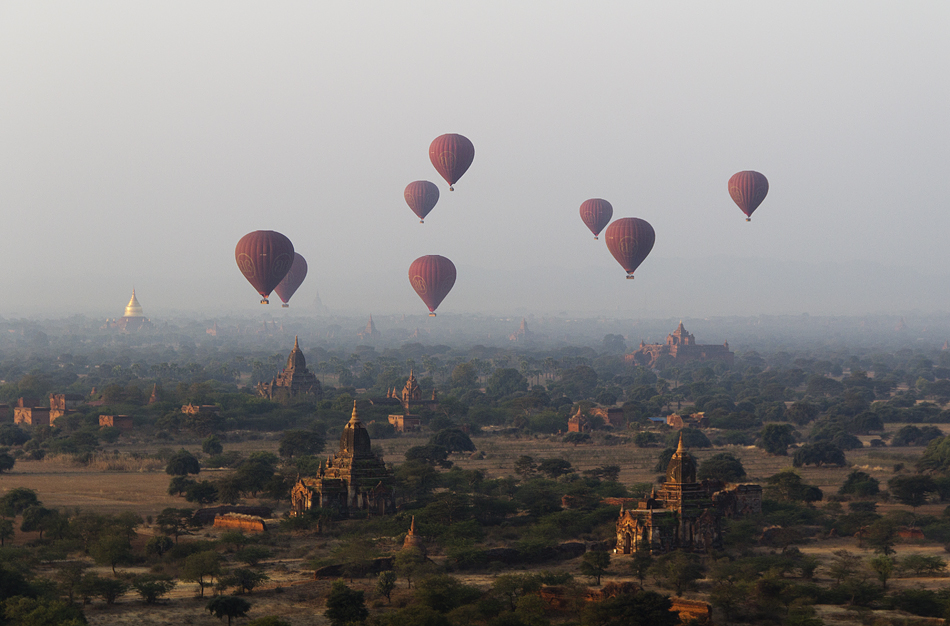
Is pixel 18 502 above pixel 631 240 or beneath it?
beneath

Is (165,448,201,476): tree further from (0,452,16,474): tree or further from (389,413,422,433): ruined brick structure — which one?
(389,413,422,433): ruined brick structure

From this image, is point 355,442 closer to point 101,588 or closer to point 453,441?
point 101,588

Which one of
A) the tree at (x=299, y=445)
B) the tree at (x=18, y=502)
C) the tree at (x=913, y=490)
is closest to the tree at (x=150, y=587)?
the tree at (x=18, y=502)

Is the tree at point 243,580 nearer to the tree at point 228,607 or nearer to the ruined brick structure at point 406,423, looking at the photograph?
the tree at point 228,607

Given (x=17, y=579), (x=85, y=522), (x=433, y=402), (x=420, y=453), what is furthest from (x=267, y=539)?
(x=433, y=402)

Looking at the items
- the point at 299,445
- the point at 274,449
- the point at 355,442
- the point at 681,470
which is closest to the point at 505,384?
the point at 274,449

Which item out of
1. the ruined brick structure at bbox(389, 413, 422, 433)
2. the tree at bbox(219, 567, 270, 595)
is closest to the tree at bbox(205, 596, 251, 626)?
the tree at bbox(219, 567, 270, 595)
